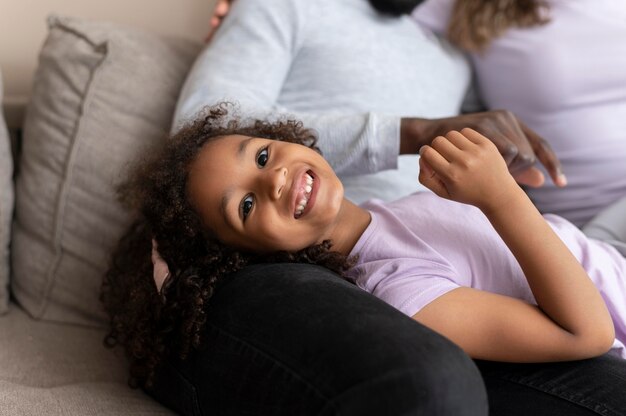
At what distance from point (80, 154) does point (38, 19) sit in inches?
20.6

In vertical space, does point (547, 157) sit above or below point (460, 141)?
below

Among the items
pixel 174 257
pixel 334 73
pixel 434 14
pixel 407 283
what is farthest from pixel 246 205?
pixel 434 14

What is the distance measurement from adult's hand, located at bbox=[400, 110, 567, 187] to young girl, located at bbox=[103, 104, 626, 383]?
3.8 inches

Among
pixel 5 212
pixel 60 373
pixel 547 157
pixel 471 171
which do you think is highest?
pixel 471 171

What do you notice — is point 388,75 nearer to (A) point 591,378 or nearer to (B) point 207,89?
(B) point 207,89

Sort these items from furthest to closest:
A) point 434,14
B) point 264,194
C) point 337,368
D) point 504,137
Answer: point 434,14
point 504,137
point 264,194
point 337,368

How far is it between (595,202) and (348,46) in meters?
0.58

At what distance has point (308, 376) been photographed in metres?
0.76

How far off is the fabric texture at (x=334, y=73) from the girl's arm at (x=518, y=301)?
0.30 meters

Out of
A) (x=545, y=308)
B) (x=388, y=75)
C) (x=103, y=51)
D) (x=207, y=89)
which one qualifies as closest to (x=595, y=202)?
(x=388, y=75)

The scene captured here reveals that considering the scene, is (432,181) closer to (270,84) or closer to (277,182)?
(277,182)

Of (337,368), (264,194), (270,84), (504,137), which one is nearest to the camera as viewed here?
(337,368)

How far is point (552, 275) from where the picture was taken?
932 mm

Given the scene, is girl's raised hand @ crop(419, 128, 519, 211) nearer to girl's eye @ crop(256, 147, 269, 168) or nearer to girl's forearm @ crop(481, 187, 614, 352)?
girl's forearm @ crop(481, 187, 614, 352)
